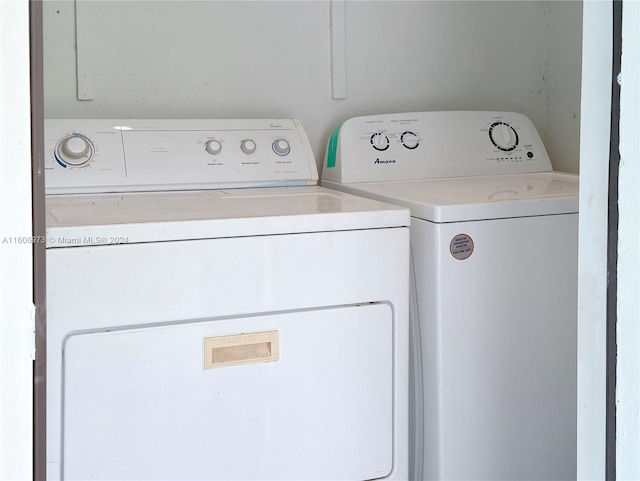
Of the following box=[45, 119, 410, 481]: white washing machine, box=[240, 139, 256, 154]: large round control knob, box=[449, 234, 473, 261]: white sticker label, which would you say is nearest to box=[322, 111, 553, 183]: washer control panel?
box=[240, 139, 256, 154]: large round control knob

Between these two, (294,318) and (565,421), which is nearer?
(294,318)

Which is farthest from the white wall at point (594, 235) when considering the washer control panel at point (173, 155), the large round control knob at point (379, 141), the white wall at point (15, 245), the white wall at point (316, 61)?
the white wall at point (316, 61)

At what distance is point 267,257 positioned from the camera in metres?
1.48

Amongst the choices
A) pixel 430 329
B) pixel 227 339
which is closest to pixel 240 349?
pixel 227 339

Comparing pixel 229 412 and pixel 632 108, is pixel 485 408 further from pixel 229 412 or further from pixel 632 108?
pixel 632 108

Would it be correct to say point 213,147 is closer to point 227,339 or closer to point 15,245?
point 227,339

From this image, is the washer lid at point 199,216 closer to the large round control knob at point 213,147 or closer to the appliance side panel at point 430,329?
A: the appliance side panel at point 430,329

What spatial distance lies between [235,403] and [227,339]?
0.43 ft

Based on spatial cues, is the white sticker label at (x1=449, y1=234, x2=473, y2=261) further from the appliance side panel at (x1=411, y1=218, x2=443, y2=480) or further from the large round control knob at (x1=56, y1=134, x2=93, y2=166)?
the large round control knob at (x1=56, y1=134, x2=93, y2=166)

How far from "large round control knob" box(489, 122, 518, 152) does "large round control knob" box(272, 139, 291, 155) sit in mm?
662

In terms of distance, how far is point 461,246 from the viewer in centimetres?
163

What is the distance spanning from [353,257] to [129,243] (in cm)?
44

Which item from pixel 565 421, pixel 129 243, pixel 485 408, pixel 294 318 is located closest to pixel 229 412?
pixel 294 318

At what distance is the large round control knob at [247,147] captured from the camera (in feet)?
6.78
